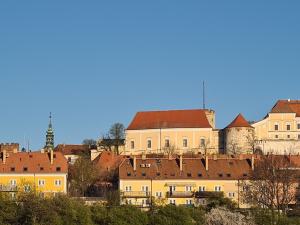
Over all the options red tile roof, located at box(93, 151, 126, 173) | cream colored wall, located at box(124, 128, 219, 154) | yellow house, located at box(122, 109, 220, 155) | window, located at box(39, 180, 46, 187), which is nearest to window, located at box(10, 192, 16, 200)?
window, located at box(39, 180, 46, 187)

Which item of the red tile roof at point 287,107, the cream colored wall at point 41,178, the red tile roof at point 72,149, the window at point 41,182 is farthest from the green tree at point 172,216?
the red tile roof at point 287,107

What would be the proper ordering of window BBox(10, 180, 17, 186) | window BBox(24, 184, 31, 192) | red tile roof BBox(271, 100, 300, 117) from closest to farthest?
window BBox(24, 184, 31, 192) < window BBox(10, 180, 17, 186) < red tile roof BBox(271, 100, 300, 117)

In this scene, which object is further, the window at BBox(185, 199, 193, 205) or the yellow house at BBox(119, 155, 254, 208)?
the yellow house at BBox(119, 155, 254, 208)

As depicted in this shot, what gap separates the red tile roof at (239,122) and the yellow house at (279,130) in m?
1.53

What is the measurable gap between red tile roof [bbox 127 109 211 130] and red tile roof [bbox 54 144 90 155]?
6377 millimetres

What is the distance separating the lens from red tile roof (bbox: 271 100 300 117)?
343ft

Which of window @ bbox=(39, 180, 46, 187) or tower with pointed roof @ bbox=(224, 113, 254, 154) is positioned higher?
tower with pointed roof @ bbox=(224, 113, 254, 154)

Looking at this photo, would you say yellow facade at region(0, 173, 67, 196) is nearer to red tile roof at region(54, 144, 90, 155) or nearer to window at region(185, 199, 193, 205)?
window at region(185, 199, 193, 205)

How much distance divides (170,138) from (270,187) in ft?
119

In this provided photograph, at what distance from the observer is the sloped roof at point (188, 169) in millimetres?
71312

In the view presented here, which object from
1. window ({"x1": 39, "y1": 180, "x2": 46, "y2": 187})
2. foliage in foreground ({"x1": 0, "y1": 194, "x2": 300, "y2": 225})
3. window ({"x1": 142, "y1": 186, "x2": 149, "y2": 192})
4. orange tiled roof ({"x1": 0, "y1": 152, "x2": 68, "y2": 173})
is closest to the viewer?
foliage in foreground ({"x1": 0, "y1": 194, "x2": 300, "y2": 225})

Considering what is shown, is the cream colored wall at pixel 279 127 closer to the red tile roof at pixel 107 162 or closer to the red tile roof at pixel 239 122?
the red tile roof at pixel 239 122

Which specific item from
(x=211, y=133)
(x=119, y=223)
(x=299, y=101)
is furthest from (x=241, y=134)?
(x=119, y=223)

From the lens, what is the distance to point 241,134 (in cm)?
10150
